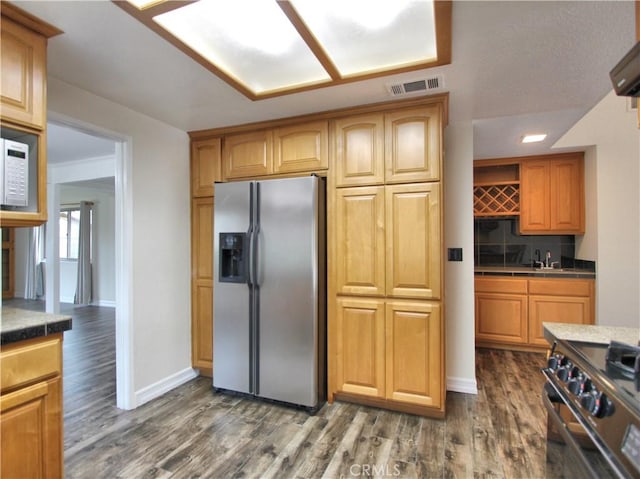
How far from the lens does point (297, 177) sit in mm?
2570

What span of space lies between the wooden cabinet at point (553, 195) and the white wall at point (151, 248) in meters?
3.86

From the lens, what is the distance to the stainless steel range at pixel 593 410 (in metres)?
0.82

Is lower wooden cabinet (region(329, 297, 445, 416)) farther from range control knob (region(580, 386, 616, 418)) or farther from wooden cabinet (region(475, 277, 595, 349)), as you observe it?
wooden cabinet (region(475, 277, 595, 349))

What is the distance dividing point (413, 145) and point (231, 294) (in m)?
1.81

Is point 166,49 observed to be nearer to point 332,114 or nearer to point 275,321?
point 332,114

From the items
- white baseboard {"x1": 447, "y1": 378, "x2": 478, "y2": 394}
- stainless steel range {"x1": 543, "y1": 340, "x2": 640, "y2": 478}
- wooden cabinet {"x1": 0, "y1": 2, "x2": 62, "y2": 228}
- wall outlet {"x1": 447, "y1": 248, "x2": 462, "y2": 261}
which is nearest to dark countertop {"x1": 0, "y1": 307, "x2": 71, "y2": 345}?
wooden cabinet {"x1": 0, "y1": 2, "x2": 62, "y2": 228}

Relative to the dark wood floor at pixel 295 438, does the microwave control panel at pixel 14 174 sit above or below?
above

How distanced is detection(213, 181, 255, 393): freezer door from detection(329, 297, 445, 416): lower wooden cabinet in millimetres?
724

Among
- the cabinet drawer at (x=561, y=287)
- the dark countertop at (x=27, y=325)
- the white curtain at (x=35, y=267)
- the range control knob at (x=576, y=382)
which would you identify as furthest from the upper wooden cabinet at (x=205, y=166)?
the white curtain at (x=35, y=267)

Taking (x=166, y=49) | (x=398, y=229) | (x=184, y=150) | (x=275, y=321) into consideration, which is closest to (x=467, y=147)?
(x=398, y=229)

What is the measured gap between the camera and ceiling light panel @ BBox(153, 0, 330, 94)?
4.90 ft

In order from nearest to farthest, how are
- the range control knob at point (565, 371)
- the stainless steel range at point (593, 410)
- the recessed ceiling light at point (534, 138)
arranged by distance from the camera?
1. the stainless steel range at point (593, 410)
2. the range control knob at point (565, 371)
3. the recessed ceiling light at point (534, 138)

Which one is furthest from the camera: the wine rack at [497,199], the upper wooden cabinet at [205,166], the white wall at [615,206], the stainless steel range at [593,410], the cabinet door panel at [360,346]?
the wine rack at [497,199]

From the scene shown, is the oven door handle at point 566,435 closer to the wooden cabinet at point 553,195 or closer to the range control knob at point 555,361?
the range control knob at point 555,361
